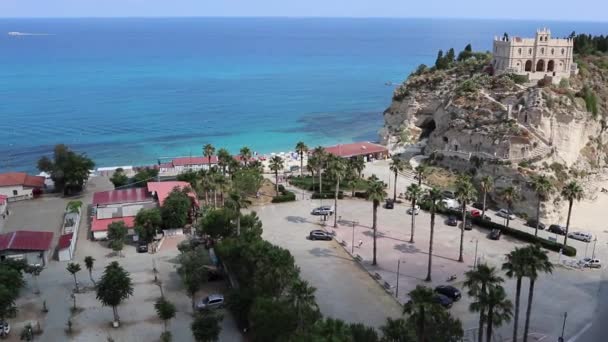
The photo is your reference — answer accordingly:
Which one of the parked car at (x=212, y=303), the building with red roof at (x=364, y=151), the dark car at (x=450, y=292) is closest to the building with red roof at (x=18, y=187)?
the parked car at (x=212, y=303)

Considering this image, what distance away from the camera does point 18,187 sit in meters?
70.9

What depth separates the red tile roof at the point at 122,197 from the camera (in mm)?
60428

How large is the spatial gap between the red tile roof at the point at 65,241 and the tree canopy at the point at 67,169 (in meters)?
17.0

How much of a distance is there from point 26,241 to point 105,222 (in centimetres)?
873

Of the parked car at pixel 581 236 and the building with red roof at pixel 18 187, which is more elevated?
the building with red roof at pixel 18 187

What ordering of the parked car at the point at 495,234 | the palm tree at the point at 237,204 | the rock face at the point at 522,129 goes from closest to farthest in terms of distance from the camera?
the palm tree at the point at 237,204
the parked car at the point at 495,234
the rock face at the point at 522,129

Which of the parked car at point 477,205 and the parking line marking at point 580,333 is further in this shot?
the parked car at point 477,205

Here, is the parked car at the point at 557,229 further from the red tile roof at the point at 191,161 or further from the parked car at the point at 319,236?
the red tile roof at the point at 191,161

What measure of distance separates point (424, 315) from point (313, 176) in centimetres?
4761

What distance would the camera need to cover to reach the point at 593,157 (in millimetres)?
80875

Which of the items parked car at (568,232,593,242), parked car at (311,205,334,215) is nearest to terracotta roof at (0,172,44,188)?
parked car at (311,205,334,215)

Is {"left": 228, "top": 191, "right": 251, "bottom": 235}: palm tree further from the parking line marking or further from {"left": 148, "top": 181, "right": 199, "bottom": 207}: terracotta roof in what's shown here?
the parking line marking

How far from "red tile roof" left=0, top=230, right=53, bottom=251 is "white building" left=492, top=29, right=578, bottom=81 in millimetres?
68111

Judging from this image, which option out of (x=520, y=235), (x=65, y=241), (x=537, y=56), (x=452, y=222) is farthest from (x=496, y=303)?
(x=537, y=56)
